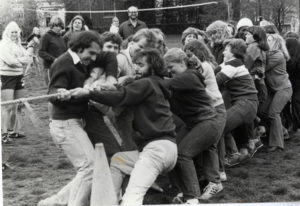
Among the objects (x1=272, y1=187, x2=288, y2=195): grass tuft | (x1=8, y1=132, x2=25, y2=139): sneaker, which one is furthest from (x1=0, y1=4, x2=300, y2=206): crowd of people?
(x1=8, y1=132, x2=25, y2=139): sneaker

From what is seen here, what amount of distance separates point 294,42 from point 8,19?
4.04m

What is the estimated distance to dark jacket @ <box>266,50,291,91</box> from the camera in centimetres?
652

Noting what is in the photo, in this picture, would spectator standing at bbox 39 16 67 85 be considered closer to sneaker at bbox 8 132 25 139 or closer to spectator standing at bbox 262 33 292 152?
sneaker at bbox 8 132 25 139

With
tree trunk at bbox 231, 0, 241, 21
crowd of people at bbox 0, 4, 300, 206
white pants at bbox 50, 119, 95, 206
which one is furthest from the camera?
tree trunk at bbox 231, 0, 241, 21

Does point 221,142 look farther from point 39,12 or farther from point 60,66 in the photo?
point 39,12

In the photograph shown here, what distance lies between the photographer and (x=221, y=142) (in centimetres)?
524

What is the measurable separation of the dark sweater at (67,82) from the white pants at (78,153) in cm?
7

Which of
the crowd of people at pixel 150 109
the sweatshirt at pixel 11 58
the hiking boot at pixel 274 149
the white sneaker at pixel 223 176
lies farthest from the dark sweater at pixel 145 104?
the sweatshirt at pixel 11 58

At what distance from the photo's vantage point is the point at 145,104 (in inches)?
150

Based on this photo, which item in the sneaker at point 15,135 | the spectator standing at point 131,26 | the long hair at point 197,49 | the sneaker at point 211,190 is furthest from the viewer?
the spectator standing at point 131,26

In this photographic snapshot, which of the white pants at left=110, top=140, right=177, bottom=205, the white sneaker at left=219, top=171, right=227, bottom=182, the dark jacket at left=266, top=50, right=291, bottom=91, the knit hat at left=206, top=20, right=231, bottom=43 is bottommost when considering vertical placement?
the white sneaker at left=219, top=171, right=227, bottom=182

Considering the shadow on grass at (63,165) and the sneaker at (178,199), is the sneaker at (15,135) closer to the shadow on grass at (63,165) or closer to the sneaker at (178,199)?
the shadow on grass at (63,165)

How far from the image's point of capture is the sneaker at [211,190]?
15.0ft

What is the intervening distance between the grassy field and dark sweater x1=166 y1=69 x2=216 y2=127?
0.78 meters
